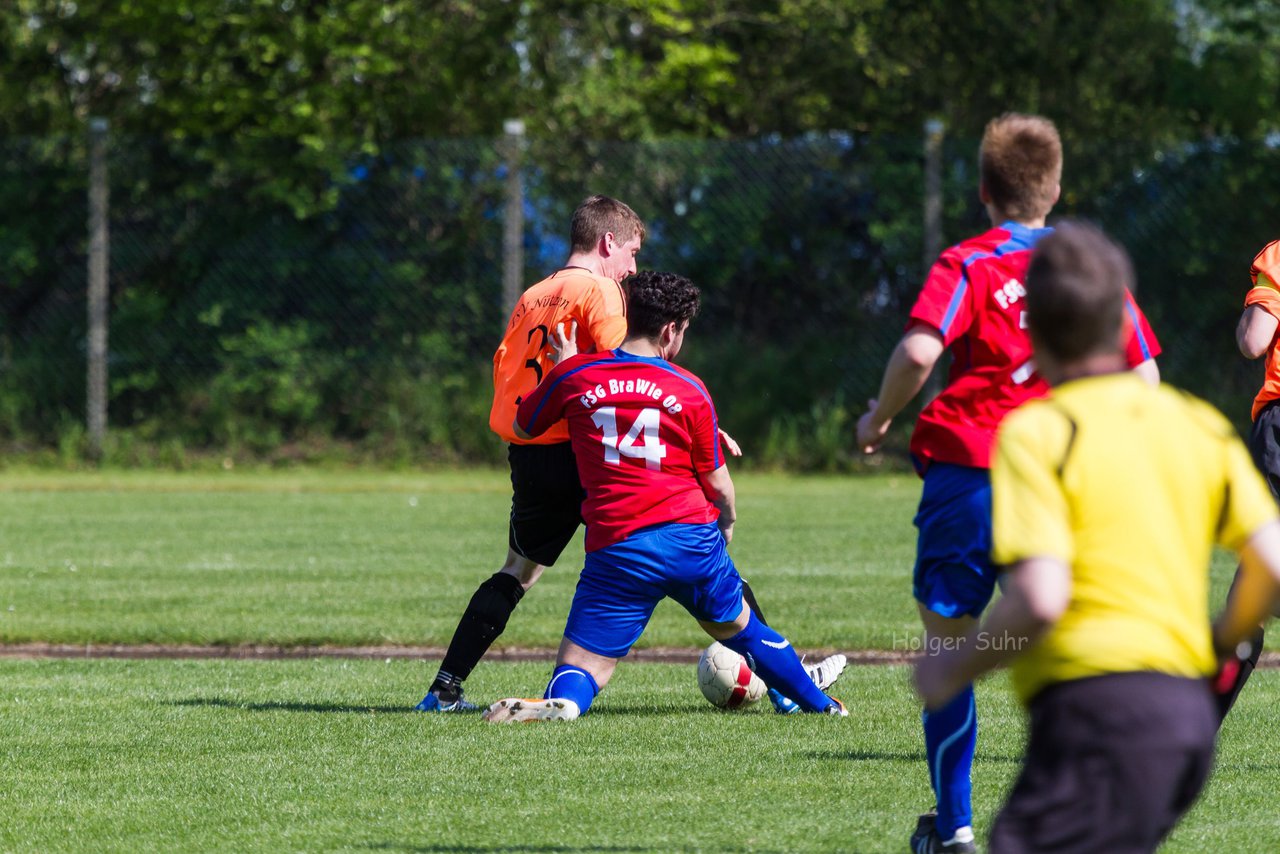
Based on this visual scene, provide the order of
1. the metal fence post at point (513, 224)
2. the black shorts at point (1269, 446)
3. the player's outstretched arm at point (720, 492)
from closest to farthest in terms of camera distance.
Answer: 1. the black shorts at point (1269, 446)
2. the player's outstretched arm at point (720, 492)
3. the metal fence post at point (513, 224)

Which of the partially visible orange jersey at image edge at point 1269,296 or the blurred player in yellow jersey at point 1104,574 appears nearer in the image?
the blurred player in yellow jersey at point 1104,574

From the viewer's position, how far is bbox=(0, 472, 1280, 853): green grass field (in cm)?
469

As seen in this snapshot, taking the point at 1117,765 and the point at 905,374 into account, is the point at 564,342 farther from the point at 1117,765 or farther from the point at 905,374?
the point at 1117,765

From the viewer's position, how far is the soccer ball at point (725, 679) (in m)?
6.74

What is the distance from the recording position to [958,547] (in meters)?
4.26

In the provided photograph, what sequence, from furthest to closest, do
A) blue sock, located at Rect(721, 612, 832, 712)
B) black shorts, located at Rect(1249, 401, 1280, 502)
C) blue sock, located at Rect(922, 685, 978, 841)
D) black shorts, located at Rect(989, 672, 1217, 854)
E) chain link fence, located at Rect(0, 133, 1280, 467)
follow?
chain link fence, located at Rect(0, 133, 1280, 467)
blue sock, located at Rect(721, 612, 832, 712)
black shorts, located at Rect(1249, 401, 1280, 502)
blue sock, located at Rect(922, 685, 978, 841)
black shorts, located at Rect(989, 672, 1217, 854)

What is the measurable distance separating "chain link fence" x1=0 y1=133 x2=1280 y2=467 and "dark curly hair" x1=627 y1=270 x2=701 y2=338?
11.5 m

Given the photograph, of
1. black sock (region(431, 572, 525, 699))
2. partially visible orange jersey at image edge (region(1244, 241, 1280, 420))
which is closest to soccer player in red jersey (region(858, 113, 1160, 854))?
partially visible orange jersey at image edge (region(1244, 241, 1280, 420))

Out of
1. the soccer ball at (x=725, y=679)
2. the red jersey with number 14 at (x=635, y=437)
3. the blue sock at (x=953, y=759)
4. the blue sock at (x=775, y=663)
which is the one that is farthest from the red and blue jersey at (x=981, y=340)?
the soccer ball at (x=725, y=679)

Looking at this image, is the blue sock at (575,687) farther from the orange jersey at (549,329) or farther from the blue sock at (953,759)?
the blue sock at (953,759)

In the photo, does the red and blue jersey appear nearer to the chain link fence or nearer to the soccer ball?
the soccer ball

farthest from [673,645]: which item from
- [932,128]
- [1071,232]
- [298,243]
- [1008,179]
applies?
[298,243]

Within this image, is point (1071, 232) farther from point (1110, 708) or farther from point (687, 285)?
point (687, 285)

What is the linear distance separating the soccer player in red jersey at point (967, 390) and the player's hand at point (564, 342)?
2.47 metres
